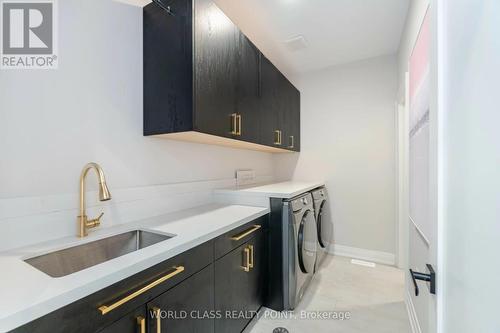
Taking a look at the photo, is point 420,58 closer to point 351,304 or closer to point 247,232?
point 247,232

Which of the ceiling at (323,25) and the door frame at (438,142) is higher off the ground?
the ceiling at (323,25)

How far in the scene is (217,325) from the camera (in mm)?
1274

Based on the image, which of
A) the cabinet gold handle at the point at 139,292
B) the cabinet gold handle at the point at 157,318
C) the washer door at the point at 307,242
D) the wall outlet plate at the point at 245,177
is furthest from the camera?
the wall outlet plate at the point at 245,177

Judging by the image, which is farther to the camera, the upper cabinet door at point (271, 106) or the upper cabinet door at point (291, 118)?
the upper cabinet door at point (291, 118)

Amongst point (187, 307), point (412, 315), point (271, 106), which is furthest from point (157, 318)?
point (271, 106)

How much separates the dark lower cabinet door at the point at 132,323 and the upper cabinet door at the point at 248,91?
4.22 ft

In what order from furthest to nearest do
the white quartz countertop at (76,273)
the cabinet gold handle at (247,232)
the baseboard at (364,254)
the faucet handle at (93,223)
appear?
the baseboard at (364,254)
the cabinet gold handle at (247,232)
the faucet handle at (93,223)
the white quartz countertop at (76,273)

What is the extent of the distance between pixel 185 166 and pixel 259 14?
1.53 metres

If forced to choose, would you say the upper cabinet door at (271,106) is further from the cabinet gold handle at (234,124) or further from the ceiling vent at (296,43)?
the cabinet gold handle at (234,124)

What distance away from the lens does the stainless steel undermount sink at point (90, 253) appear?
98 centimetres

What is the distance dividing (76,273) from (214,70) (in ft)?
4.28

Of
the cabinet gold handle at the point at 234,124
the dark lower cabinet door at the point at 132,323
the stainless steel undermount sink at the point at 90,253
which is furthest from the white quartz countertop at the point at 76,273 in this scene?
the cabinet gold handle at the point at 234,124

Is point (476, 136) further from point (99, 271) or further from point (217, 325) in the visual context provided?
point (217, 325)

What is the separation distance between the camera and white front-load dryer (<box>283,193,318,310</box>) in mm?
1771
